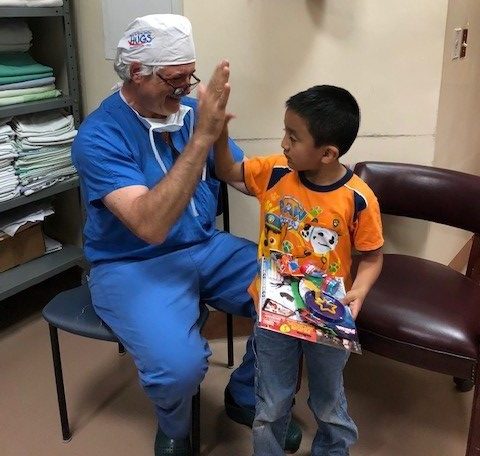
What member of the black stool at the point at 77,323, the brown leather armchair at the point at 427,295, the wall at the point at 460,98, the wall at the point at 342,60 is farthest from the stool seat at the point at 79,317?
the wall at the point at 460,98

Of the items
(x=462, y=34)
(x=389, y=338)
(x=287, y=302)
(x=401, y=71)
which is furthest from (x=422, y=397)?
(x=462, y=34)

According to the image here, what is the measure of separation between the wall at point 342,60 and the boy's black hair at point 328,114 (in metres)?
0.61

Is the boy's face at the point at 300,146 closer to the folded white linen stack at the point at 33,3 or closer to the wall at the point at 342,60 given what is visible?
the wall at the point at 342,60

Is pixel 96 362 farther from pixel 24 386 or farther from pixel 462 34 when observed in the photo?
pixel 462 34

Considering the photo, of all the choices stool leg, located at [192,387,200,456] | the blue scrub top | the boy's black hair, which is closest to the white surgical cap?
the blue scrub top

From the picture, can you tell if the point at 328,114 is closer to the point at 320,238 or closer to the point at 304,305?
the point at 320,238

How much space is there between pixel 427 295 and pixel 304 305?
53 centimetres

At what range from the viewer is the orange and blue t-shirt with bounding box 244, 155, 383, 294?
1.25 meters

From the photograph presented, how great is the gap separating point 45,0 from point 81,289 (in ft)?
3.61

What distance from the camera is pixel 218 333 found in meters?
2.23

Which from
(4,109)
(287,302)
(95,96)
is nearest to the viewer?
(287,302)

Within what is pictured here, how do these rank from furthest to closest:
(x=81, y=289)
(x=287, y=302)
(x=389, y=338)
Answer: (x=81, y=289) < (x=389, y=338) < (x=287, y=302)

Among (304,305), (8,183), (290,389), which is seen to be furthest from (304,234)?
(8,183)

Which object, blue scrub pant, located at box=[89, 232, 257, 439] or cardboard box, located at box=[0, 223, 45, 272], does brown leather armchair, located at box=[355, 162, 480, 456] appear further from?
cardboard box, located at box=[0, 223, 45, 272]
